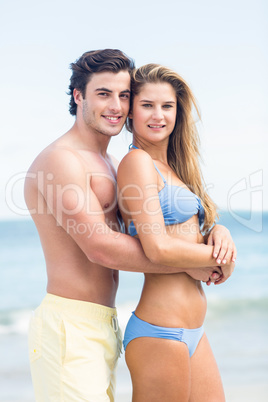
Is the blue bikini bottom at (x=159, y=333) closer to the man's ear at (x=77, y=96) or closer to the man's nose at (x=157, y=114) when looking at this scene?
the man's nose at (x=157, y=114)

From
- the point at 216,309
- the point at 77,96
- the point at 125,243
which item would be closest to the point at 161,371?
the point at 125,243

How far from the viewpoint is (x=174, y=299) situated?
229cm

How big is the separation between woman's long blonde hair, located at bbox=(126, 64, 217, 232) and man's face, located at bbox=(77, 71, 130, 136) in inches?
2.5

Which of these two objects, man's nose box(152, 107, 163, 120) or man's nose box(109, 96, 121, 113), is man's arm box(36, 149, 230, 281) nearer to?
man's nose box(109, 96, 121, 113)

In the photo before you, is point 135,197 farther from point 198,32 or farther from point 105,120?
point 198,32

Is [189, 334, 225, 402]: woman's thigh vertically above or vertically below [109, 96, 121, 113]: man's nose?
below

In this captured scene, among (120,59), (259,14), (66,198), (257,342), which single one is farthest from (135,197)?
(259,14)

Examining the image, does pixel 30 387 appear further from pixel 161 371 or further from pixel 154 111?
pixel 154 111

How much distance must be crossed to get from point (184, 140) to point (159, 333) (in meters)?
0.99

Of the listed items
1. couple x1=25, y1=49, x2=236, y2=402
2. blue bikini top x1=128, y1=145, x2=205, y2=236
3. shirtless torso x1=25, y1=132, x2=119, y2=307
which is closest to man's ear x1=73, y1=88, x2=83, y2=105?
couple x1=25, y1=49, x2=236, y2=402

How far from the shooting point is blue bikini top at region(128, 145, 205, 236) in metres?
2.30

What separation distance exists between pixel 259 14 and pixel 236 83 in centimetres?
187

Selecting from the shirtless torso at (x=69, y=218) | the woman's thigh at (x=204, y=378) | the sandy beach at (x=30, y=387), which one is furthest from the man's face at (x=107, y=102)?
the sandy beach at (x=30, y=387)

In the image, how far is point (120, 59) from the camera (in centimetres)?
247
